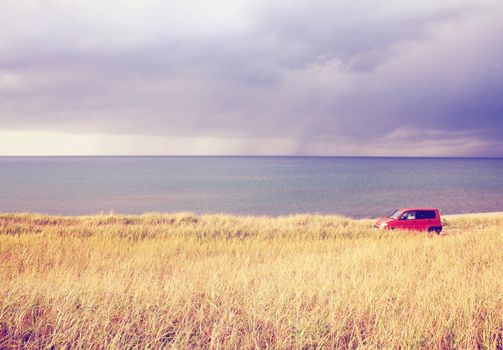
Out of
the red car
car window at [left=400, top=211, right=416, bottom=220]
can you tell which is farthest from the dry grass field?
car window at [left=400, top=211, right=416, bottom=220]

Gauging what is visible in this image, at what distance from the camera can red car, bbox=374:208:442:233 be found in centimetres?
1973

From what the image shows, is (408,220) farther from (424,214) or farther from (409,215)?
(424,214)

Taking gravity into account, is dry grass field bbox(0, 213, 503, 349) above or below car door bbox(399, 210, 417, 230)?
above

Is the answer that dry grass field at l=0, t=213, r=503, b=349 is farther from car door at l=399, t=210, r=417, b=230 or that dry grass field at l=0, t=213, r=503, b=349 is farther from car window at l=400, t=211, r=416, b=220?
car window at l=400, t=211, r=416, b=220

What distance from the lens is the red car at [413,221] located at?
1973 centimetres

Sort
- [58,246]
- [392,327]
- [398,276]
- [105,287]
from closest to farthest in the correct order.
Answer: [392,327], [105,287], [398,276], [58,246]

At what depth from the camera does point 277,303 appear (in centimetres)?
454

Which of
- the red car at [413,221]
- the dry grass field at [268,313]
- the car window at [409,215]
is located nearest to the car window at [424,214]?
the red car at [413,221]

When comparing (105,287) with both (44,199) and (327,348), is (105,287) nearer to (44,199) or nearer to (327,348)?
(327,348)

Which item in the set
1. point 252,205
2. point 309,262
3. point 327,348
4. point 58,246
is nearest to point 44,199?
point 252,205

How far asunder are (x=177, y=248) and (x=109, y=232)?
551cm

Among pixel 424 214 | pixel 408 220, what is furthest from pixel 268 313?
pixel 424 214

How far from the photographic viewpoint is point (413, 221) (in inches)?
791

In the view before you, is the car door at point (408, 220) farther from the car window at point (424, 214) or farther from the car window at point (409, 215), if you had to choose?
the car window at point (424, 214)
